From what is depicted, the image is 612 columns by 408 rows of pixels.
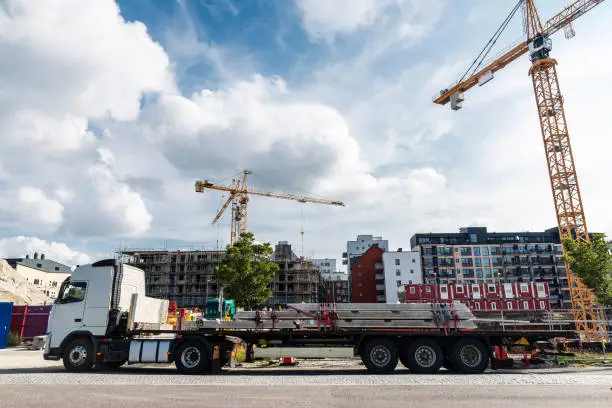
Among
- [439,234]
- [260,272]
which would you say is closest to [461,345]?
[260,272]

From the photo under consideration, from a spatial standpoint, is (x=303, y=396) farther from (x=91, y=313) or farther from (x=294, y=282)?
(x=294, y=282)

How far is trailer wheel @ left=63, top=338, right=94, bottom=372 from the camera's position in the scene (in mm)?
14469

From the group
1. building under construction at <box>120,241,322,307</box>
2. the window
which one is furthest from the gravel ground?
building under construction at <box>120,241,322,307</box>

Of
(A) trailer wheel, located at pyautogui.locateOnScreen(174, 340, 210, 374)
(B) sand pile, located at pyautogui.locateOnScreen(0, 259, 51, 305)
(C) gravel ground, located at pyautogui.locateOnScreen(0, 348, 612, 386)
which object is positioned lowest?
(C) gravel ground, located at pyautogui.locateOnScreen(0, 348, 612, 386)

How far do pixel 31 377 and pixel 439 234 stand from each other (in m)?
89.3

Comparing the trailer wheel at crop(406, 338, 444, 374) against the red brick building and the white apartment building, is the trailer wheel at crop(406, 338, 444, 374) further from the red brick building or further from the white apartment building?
the red brick building

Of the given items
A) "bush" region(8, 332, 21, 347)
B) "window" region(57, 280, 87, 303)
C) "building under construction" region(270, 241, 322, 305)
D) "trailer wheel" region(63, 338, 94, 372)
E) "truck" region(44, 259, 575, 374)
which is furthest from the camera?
"building under construction" region(270, 241, 322, 305)

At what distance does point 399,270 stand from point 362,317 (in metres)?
70.1

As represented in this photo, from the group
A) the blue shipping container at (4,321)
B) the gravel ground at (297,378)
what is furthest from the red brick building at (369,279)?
the gravel ground at (297,378)

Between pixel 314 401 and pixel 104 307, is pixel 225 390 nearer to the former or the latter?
pixel 314 401

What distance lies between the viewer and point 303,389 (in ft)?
35.4

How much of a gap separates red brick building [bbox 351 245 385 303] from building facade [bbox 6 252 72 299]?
2496 inches

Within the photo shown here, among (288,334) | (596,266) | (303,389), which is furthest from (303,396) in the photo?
(596,266)

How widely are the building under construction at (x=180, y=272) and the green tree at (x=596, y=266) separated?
6228 centimetres
